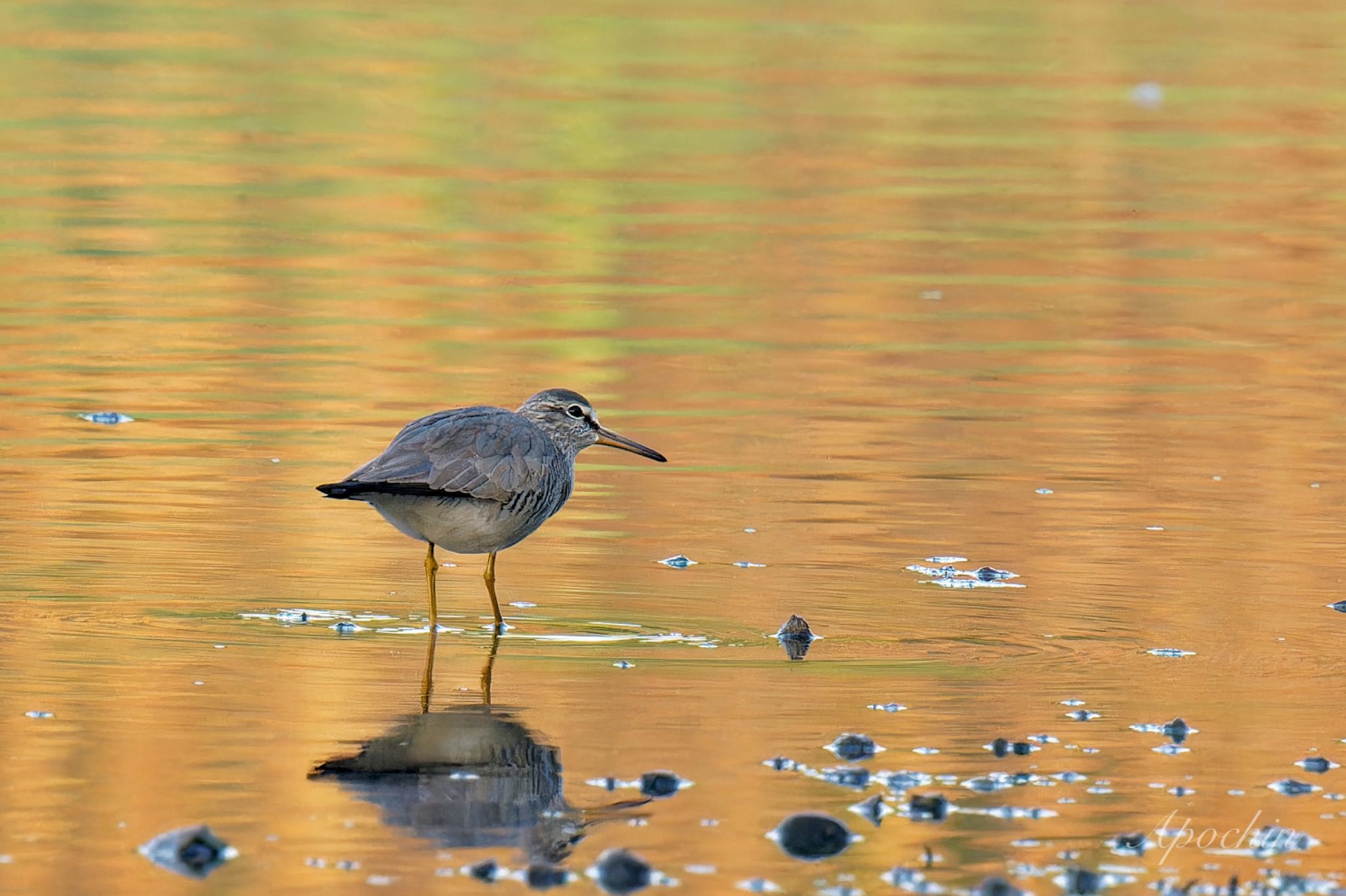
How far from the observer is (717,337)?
15.7 metres

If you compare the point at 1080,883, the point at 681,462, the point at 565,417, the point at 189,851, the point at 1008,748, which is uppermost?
the point at 565,417

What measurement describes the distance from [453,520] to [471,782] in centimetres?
225

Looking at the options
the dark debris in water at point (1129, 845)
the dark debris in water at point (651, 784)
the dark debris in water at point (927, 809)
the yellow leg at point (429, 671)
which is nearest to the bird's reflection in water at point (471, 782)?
the yellow leg at point (429, 671)

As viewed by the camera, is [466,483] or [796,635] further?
[466,483]

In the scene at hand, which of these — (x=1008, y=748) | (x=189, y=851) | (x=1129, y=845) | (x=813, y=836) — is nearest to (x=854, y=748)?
(x=1008, y=748)

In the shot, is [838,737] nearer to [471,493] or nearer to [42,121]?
[471,493]

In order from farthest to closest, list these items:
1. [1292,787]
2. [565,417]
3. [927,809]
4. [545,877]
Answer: [565,417], [1292,787], [927,809], [545,877]

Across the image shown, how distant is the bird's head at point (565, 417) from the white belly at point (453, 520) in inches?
30.6

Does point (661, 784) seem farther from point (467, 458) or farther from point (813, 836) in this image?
point (467, 458)

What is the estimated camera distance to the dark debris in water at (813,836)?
625cm

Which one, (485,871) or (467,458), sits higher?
(467,458)

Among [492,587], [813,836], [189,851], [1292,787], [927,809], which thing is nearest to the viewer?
[189,851]

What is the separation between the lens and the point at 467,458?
29.3ft

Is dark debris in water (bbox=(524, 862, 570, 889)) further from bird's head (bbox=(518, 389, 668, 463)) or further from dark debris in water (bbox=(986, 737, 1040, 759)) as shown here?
bird's head (bbox=(518, 389, 668, 463))
